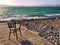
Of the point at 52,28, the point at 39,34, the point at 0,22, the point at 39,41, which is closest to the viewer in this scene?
the point at 39,41

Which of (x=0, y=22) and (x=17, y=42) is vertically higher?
(x=17, y=42)

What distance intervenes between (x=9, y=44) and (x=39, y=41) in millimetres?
1527

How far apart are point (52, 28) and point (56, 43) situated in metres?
3.81

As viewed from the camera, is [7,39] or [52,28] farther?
[52,28]

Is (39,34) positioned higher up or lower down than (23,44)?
lower down

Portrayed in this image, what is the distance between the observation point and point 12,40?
8.85m

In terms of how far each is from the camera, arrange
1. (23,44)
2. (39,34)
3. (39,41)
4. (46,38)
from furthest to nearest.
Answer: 1. (39,34)
2. (46,38)
3. (39,41)
4. (23,44)

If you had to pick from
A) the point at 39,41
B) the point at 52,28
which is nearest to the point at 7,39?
the point at 39,41

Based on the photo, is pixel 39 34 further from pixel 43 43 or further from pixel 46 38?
pixel 43 43

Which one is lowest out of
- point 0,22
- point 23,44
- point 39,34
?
point 0,22

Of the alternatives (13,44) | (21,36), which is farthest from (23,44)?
(21,36)

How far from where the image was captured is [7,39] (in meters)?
9.09

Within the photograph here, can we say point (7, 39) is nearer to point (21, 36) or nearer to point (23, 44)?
point (21, 36)

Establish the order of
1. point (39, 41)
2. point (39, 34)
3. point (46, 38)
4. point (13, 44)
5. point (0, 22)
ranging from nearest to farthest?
1. point (13, 44)
2. point (39, 41)
3. point (46, 38)
4. point (39, 34)
5. point (0, 22)
